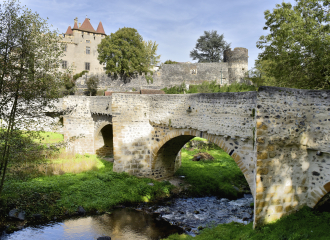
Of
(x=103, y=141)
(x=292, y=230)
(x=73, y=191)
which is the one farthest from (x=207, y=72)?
(x=292, y=230)

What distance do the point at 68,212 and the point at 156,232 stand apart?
3670 mm

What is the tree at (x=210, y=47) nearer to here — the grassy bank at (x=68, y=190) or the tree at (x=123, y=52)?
the tree at (x=123, y=52)

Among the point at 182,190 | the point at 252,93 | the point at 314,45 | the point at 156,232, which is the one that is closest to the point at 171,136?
the point at 182,190

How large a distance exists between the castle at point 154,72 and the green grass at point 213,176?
721 inches

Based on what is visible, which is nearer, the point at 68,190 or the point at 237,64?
the point at 68,190

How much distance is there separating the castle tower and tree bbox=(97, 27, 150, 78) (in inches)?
520

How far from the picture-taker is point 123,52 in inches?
1244

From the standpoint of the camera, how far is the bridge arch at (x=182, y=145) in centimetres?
768

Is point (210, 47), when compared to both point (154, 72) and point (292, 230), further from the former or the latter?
point (292, 230)

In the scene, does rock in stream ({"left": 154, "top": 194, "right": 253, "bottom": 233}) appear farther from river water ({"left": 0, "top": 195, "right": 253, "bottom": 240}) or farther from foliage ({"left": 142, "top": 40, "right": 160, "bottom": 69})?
foliage ({"left": 142, "top": 40, "right": 160, "bottom": 69})

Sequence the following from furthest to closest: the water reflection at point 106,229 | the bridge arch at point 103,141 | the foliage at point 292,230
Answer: the bridge arch at point 103,141, the water reflection at point 106,229, the foliage at point 292,230

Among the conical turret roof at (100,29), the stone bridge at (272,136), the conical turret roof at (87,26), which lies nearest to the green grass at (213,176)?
the stone bridge at (272,136)

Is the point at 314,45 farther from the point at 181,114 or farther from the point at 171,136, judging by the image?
the point at 171,136

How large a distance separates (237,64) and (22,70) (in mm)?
33590
